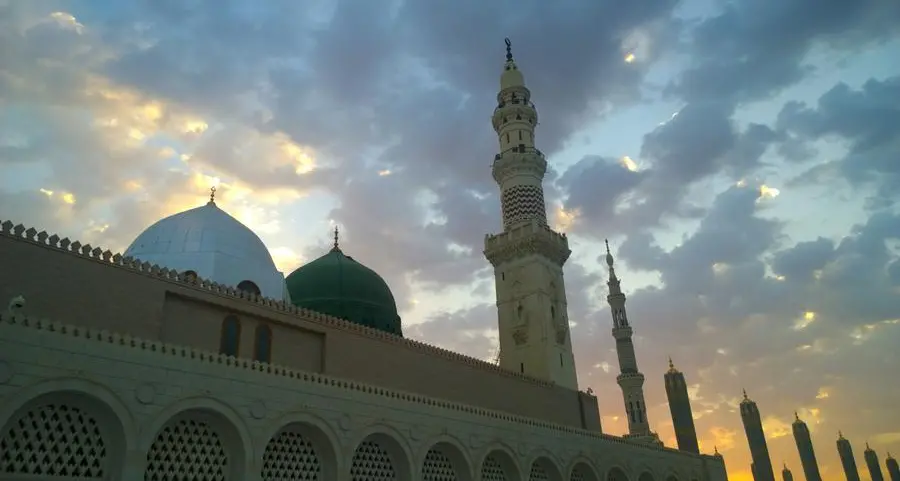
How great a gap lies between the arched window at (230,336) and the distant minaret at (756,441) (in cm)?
6968

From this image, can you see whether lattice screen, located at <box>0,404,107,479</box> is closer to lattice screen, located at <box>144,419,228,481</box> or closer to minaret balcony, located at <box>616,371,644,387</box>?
lattice screen, located at <box>144,419,228,481</box>

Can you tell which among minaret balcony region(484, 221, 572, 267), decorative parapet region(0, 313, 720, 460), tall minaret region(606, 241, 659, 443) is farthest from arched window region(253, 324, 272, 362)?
tall minaret region(606, 241, 659, 443)

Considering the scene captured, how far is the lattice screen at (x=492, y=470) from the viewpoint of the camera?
20.1 m

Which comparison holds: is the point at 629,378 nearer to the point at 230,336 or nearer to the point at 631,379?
the point at 631,379

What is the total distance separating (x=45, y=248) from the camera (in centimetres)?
1413

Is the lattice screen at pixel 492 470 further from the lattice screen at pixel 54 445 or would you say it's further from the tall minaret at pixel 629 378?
the tall minaret at pixel 629 378

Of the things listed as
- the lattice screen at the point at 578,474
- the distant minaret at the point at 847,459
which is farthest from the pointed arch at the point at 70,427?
the distant minaret at the point at 847,459

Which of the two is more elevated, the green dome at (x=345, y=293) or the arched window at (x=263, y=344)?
the green dome at (x=345, y=293)

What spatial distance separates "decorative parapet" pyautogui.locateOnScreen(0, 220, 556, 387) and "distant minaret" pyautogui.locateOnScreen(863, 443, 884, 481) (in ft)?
277

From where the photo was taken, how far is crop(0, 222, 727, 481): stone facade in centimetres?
1170

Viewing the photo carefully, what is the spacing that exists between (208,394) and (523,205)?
20106 mm

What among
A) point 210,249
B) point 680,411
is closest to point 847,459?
point 680,411

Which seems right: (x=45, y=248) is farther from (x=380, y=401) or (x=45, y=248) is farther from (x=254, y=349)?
(x=380, y=401)

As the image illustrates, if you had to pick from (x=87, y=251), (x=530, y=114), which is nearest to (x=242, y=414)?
(x=87, y=251)
